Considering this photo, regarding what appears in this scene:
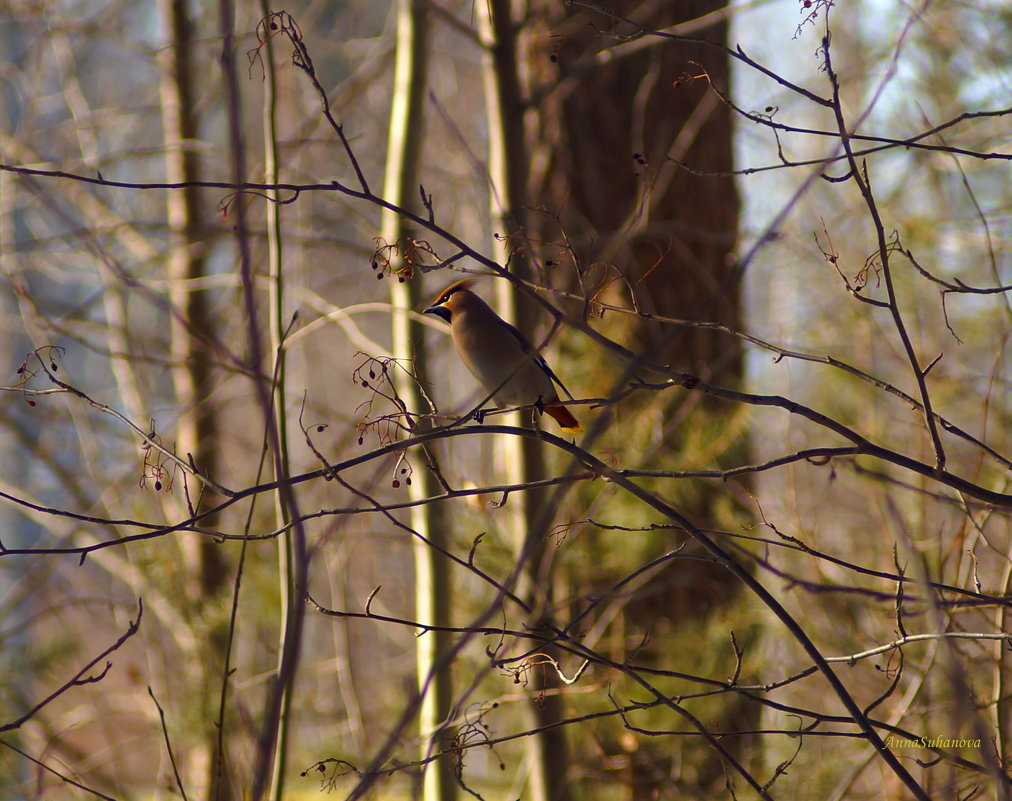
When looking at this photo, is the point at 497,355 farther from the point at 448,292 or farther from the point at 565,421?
the point at 448,292

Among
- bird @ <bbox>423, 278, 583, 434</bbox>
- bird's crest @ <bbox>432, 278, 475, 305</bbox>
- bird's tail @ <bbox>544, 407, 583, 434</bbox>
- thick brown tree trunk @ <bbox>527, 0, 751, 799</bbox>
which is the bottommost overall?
bird's tail @ <bbox>544, 407, 583, 434</bbox>

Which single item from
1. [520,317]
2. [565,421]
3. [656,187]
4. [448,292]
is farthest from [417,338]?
[656,187]

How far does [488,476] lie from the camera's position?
5465mm

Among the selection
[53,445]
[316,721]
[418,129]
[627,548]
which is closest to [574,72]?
[418,129]

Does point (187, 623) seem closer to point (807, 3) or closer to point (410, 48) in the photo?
point (410, 48)

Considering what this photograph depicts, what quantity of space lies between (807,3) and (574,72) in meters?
1.52

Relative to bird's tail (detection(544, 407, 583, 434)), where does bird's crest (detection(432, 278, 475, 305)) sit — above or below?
above

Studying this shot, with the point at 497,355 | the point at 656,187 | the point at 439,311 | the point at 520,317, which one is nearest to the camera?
the point at 497,355

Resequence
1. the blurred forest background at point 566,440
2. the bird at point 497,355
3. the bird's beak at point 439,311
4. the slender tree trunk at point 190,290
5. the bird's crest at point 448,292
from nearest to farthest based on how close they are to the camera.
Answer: the blurred forest background at point 566,440 → the bird at point 497,355 → the bird's crest at point 448,292 → the bird's beak at point 439,311 → the slender tree trunk at point 190,290

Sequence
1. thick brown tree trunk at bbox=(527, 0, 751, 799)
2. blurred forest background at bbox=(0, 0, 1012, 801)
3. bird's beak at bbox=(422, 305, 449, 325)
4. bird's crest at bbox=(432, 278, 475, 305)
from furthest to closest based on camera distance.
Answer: thick brown tree trunk at bbox=(527, 0, 751, 799), bird's beak at bbox=(422, 305, 449, 325), bird's crest at bbox=(432, 278, 475, 305), blurred forest background at bbox=(0, 0, 1012, 801)

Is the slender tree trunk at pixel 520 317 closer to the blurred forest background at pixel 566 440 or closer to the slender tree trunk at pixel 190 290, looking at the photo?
the blurred forest background at pixel 566 440

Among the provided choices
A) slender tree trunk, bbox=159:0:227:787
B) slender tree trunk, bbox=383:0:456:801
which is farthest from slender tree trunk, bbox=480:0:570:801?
slender tree trunk, bbox=159:0:227:787

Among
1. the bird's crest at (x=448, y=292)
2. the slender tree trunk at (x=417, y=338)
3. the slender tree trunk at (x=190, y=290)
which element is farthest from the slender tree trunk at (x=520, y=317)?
the slender tree trunk at (x=190, y=290)

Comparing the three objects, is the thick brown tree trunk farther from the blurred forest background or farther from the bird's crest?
the bird's crest
